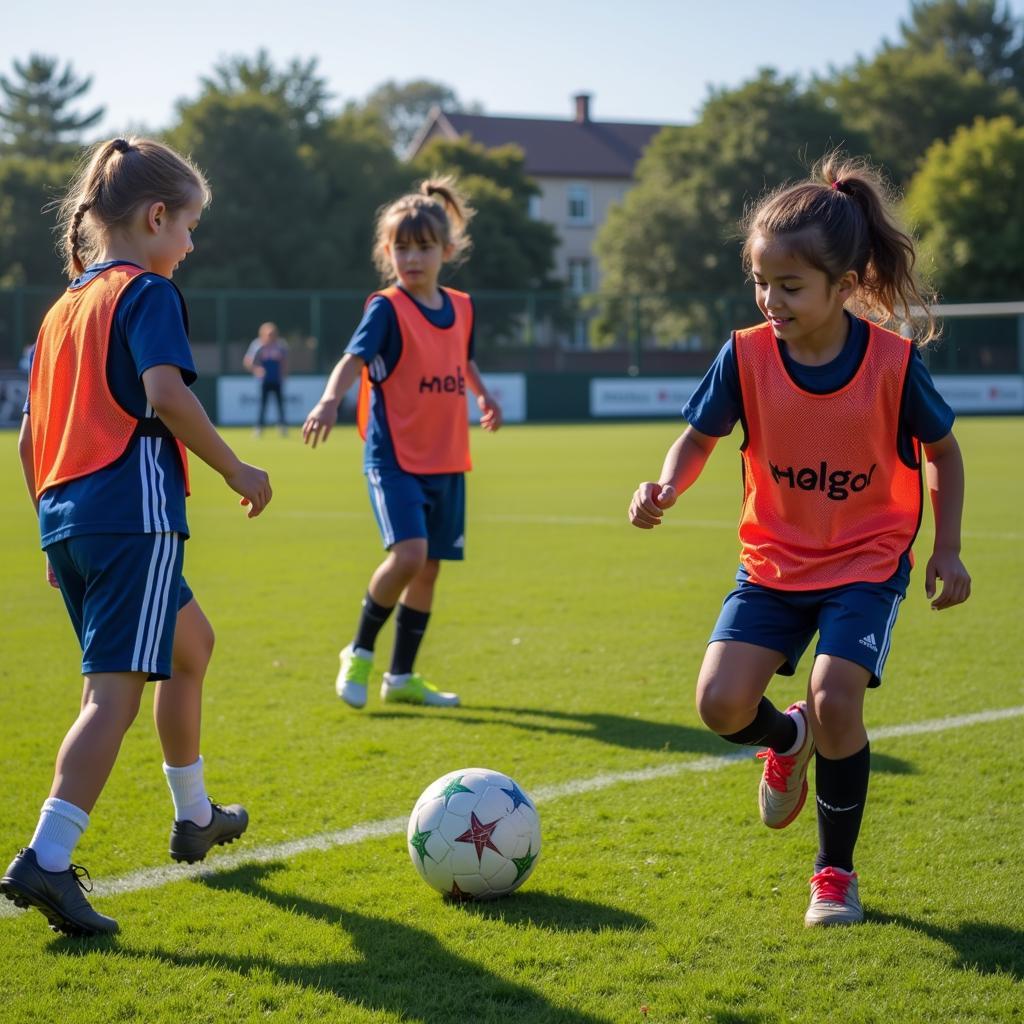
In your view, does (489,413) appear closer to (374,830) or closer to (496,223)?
(374,830)

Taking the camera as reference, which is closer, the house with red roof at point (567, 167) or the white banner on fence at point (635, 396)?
the white banner on fence at point (635, 396)

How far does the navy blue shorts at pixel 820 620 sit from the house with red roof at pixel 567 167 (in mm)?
64384

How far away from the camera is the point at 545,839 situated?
3.89 metres

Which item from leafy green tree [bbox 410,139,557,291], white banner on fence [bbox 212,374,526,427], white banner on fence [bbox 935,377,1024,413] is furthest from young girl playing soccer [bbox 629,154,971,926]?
leafy green tree [bbox 410,139,557,291]

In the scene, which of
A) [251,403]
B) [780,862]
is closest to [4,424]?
[251,403]

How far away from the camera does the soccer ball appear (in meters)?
3.43

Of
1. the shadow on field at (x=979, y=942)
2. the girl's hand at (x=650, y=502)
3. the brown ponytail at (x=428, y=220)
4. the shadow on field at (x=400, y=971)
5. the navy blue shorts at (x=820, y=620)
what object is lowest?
the shadow on field at (x=400, y=971)

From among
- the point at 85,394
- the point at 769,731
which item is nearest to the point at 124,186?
the point at 85,394

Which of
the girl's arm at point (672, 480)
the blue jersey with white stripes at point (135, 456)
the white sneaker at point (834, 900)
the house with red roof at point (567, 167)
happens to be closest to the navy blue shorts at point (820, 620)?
the girl's arm at point (672, 480)

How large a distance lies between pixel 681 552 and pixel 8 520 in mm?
6562

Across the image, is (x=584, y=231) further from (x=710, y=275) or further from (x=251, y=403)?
(x=251, y=403)

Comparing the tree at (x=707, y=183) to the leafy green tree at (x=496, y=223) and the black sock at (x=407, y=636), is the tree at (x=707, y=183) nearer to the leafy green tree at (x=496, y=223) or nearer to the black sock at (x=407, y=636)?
the leafy green tree at (x=496, y=223)

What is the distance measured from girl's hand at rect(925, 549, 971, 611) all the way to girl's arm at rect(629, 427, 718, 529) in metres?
0.62

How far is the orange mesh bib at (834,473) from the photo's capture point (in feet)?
11.5
